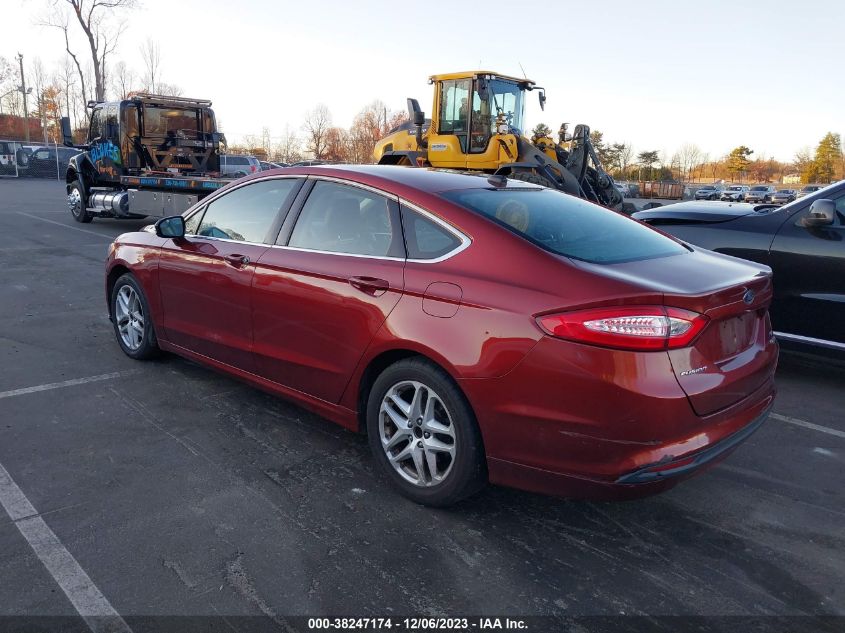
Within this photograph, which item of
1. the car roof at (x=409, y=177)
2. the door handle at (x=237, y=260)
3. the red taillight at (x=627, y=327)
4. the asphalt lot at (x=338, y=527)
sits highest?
the car roof at (x=409, y=177)

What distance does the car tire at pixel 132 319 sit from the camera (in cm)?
512

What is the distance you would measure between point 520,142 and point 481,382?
39.3 feet

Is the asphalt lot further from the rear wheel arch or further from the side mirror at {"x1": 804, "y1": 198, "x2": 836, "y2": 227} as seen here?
the side mirror at {"x1": 804, "y1": 198, "x2": 836, "y2": 227}

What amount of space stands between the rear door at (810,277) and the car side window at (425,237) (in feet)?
11.1

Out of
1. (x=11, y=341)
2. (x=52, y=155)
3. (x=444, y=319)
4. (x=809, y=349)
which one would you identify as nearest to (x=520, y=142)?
(x=809, y=349)

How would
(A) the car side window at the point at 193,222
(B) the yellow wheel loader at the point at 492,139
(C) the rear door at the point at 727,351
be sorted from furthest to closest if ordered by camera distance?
1. (B) the yellow wheel loader at the point at 492,139
2. (A) the car side window at the point at 193,222
3. (C) the rear door at the point at 727,351

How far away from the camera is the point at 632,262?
121 inches

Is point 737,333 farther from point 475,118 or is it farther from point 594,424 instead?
point 475,118

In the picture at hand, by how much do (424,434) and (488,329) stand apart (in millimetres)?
663

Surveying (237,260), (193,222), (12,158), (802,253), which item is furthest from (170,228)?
(12,158)

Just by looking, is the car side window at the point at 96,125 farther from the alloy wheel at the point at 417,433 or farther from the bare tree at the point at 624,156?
the bare tree at the point at 624,156

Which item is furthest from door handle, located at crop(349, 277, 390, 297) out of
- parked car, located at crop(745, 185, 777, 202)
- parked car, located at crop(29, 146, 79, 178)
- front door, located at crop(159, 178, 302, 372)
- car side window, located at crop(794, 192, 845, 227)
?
parked car, located at crop(745, 185, 777, 202)

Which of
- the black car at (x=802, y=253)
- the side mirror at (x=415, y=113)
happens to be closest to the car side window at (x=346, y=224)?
the black car at (x=802, y=253)

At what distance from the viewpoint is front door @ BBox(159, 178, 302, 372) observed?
13.4 ft
